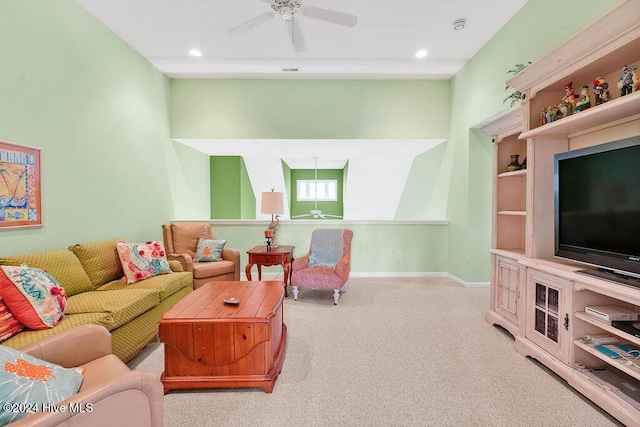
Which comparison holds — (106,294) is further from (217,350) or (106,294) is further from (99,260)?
(217,350)

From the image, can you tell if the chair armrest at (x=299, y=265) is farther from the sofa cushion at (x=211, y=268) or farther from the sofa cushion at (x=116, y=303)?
the sofa cushion at (x=116, y=303)

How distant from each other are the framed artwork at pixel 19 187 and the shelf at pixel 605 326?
4172 mm

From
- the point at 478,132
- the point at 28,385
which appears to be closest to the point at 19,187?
the point at 28,385

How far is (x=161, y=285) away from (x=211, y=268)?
95cm

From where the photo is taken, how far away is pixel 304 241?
4.69 meters

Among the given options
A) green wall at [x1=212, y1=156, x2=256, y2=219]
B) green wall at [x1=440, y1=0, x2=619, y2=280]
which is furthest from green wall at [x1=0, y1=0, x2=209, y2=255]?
green wall at [x1=440, y1=0, x2=619, y2=280]

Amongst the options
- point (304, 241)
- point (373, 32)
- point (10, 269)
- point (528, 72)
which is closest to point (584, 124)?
point (528, 72)

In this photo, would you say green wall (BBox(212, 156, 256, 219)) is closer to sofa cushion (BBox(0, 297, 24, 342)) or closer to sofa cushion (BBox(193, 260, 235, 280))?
sofa cushion (BBox(193, 260, 235, 280))

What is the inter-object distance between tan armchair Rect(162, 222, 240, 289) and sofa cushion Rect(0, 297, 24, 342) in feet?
5.77

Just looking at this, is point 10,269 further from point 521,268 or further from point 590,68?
point 590,68

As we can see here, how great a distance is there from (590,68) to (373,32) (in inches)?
86.2

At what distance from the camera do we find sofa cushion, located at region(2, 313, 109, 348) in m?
1.59

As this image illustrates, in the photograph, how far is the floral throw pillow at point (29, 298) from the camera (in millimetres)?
1706

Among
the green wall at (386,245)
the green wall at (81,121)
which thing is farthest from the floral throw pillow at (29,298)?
the green wall at (386,245)
